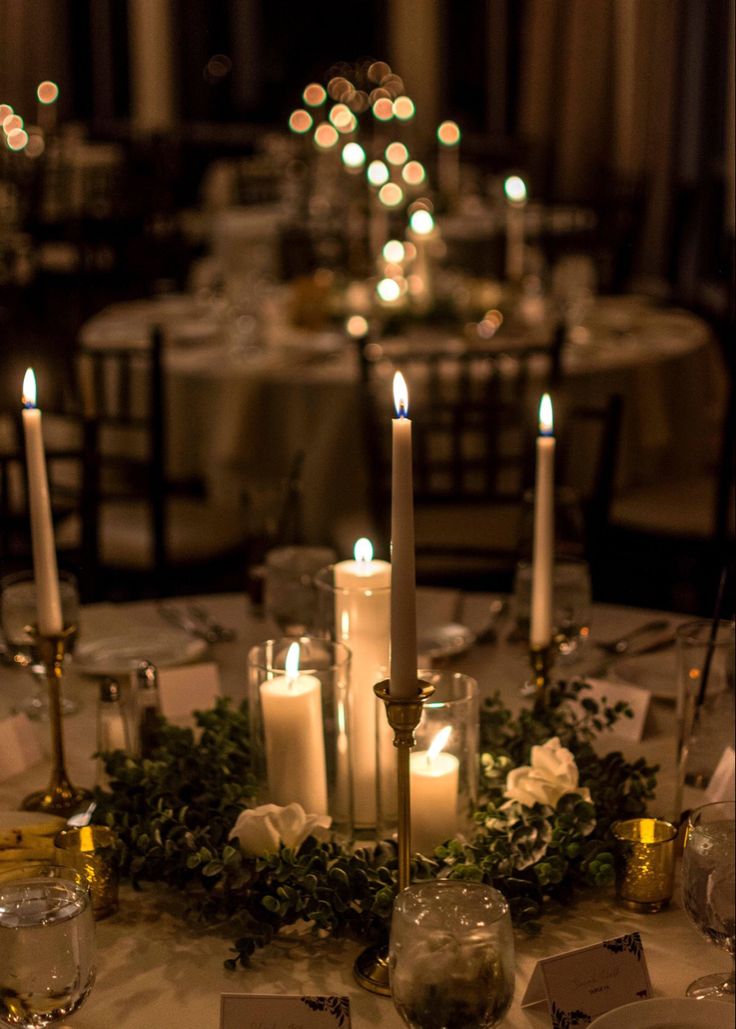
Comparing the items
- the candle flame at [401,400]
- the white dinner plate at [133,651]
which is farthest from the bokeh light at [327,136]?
the candle flame at [401,400]

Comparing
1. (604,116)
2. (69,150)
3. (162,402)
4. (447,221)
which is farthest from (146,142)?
(162,402)

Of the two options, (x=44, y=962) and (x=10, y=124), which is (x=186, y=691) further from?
(x=10, y=124)

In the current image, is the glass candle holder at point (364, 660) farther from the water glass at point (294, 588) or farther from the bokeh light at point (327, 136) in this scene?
the bokeh light at point (327, 136)

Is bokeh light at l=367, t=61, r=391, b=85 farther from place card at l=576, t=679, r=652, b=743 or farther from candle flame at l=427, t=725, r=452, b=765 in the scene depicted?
candle flame at l=427, t=725, r=452, b=765

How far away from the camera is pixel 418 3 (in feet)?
34.9

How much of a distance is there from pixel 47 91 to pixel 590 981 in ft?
37.8

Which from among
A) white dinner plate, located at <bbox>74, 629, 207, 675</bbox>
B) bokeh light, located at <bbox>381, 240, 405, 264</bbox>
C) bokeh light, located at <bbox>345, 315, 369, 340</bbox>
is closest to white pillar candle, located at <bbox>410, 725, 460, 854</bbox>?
white dinner plate, located at <bbox>74, 629, 207, 675</bbox>

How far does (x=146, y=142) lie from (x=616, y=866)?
357 inches

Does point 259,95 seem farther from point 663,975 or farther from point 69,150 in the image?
point 663,975

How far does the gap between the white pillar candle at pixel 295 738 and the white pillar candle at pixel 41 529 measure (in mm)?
258

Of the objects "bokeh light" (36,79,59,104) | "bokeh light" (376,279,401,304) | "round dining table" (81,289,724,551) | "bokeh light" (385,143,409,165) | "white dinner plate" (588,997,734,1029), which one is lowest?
"round dining table" (81,289,724,551)

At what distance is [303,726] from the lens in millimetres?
1250

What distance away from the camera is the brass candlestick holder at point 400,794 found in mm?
998

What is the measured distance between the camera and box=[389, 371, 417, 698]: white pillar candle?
959 mm
